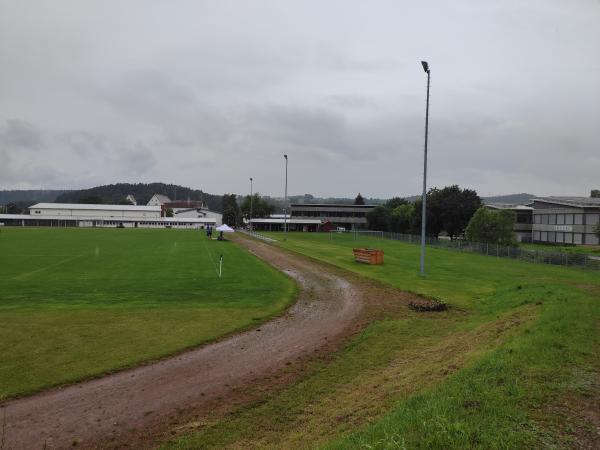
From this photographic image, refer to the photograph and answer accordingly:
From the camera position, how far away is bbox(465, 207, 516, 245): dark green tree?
54656 millimetres

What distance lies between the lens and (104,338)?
12.4 metres

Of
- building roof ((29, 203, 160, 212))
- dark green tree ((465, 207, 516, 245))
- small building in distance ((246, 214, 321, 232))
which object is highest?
building roof ((29, 203, 160, 212))

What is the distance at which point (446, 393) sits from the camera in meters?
7.12

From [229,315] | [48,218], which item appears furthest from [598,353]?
[48,218]

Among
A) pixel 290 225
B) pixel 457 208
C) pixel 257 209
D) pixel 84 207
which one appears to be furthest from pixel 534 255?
pixel 84 207

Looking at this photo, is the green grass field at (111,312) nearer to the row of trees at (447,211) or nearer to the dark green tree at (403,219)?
the row of trees at (447,211)

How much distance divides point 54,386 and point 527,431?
28.5 feet

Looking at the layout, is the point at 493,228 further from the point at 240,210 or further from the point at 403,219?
the point at 240,210

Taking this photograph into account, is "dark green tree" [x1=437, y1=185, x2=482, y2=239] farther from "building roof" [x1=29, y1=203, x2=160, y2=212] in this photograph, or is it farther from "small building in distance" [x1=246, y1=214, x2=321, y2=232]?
"building roof" [x1=29, y1=203, x2=160, y2=212]

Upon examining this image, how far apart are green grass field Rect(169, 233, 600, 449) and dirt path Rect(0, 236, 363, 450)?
3.15 feet

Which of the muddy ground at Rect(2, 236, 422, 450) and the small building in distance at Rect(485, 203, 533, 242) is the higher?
the small building in distance at Rect(485, 203, 533, 242)

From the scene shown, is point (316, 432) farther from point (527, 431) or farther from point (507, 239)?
point (507, 239)

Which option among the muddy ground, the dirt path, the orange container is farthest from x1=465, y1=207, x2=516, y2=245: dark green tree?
the dirt path

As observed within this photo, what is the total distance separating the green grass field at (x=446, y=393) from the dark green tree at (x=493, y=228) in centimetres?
4380
